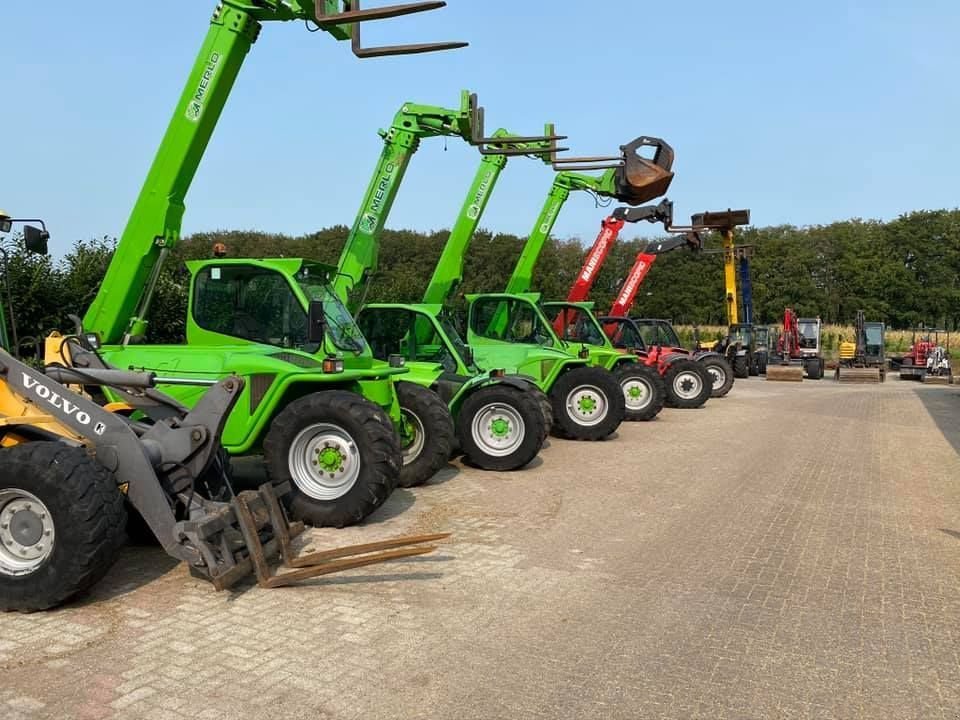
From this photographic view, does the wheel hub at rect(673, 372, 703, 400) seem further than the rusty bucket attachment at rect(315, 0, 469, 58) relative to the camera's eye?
Yes


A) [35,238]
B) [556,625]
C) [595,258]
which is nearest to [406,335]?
[35,238]

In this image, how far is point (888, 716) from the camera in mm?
3707

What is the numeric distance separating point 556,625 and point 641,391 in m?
11.0

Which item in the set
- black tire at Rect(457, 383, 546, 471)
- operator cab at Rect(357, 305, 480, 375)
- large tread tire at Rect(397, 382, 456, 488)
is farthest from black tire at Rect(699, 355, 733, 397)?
A: large tread tire at Rect(397, 382, 456, 488)

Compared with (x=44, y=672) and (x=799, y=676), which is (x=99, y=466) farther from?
(x=799, y=676)

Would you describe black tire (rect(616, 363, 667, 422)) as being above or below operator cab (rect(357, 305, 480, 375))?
below

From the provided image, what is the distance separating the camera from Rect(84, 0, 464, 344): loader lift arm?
24.0 ft

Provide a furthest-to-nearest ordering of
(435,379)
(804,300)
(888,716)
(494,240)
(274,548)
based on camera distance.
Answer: (804,300) < (494,240) < (435,379) < (274,548) < (888,716)

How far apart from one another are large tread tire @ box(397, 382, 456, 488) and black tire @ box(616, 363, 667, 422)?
7272mm

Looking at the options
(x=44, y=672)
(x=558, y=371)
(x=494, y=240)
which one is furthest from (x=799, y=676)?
(x=494, y=240)

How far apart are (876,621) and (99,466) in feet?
15.7

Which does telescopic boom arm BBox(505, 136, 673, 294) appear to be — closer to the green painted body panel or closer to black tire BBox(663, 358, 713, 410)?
black tire BBox(663, 358, 713, 410)

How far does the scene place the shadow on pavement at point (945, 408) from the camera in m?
14.4

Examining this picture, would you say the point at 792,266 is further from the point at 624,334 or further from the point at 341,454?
the point at 341,454
